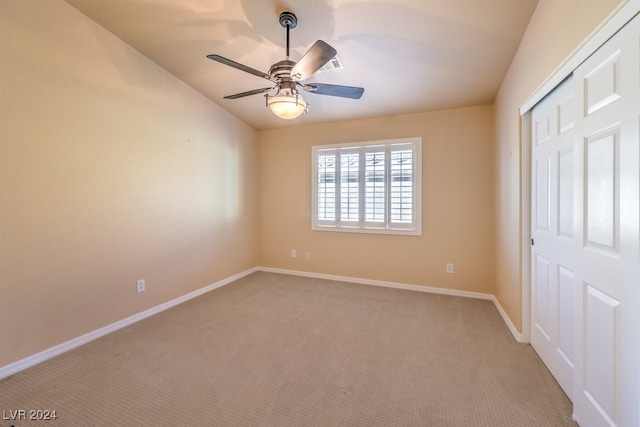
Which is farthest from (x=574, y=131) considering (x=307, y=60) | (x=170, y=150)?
(x=170, y=150)

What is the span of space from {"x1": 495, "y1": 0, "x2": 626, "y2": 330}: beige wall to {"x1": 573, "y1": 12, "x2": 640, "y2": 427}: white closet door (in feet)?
0.71

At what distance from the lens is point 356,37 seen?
95.0 inches

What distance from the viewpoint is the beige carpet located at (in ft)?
5.26

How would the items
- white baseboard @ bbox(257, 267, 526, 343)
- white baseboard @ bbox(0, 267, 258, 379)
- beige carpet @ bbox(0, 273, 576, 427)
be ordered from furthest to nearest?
white baseboard @ bbox(257, 267, 526, 343) < white baseboard @ bbox(0, 267, 258, 379) < beige carpet @ bbox(0, 273, 576, 427)

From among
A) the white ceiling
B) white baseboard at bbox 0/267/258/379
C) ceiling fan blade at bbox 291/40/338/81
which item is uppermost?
the white ceiling

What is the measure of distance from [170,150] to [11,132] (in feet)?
4.46

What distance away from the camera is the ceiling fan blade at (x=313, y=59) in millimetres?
1651

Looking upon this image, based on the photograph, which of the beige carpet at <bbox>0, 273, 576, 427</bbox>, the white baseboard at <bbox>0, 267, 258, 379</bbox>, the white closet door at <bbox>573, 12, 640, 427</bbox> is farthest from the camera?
the white baseboard at <bbox>0, 267, 258, 379</bbox>

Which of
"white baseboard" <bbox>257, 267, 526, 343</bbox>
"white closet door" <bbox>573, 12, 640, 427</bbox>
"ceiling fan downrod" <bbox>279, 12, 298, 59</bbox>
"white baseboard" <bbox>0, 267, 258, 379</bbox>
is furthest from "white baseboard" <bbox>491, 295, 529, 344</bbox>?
"white baseboard" <bbox>0, 267, 258, 379</bbox>

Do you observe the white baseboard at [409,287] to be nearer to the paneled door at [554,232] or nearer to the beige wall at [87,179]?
the paneled door at [554,232]

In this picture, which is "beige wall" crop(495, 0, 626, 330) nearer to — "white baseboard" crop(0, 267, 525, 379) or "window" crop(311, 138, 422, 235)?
"white baseboard" crop(0, 267, 525, 379)

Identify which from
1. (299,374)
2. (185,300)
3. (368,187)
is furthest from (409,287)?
(185,300)

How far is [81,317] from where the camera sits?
95.5 inches

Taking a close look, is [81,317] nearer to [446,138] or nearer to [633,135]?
[633,135]
